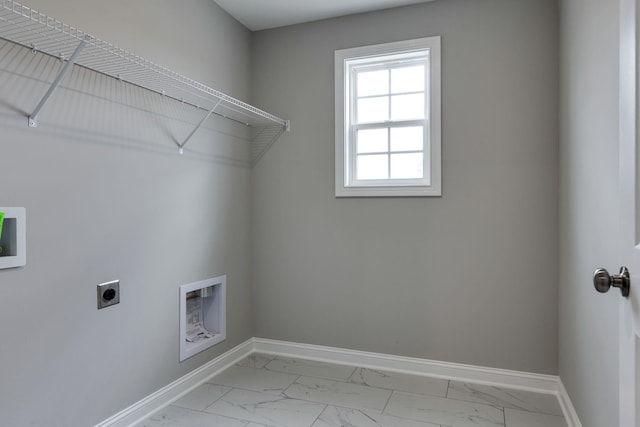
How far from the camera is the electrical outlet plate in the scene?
1.84 meters

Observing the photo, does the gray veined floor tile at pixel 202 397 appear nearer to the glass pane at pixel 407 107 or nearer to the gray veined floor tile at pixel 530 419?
the gray veined floor tile at pixel 530 419

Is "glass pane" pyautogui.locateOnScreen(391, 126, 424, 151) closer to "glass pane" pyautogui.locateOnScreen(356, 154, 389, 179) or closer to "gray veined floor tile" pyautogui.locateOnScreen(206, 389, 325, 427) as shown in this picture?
"glass pane" pyautogui.locateOnScreen(356, 154, 389, 179)

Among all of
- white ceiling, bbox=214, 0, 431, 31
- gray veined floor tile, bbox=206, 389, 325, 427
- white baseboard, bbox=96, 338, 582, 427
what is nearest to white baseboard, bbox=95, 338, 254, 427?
white baseboard, bbox=96, 338, 582, 427

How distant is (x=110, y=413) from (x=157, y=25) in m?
1.95

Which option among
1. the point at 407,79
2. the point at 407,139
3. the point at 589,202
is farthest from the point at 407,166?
the point at 589,202

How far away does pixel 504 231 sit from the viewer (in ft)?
8.11

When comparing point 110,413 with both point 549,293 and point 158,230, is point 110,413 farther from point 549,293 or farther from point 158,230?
point 549,293

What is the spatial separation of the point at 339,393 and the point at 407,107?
187cm

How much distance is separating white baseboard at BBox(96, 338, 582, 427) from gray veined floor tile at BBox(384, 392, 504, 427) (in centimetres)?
31

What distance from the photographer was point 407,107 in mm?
2748

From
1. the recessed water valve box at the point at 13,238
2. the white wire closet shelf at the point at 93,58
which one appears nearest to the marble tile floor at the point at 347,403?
the recessed water valve box at the point at 13,238

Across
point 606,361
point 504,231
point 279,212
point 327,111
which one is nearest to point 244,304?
point 279,212

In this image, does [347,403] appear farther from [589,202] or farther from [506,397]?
[589,202]

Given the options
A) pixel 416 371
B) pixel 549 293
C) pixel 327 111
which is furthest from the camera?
pixel 327 111
